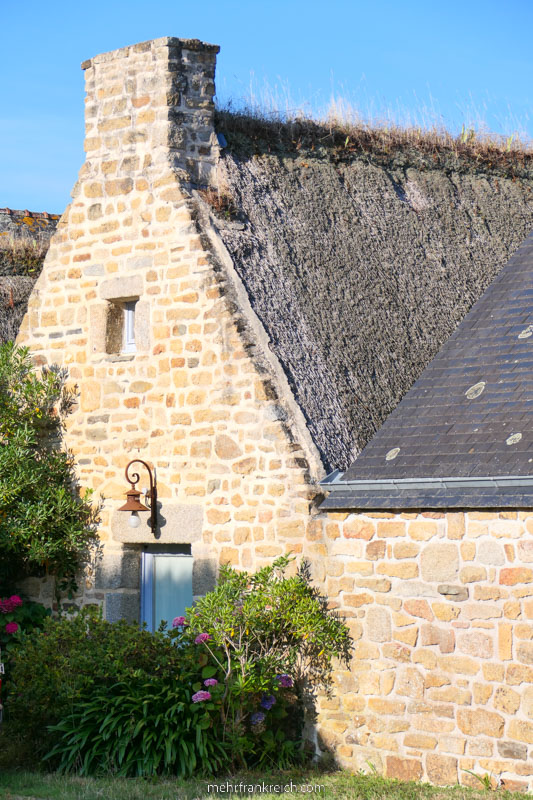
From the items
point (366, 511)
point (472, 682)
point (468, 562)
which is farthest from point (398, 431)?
point (472, 682)

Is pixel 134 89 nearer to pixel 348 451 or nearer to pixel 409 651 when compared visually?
pixel 348 451

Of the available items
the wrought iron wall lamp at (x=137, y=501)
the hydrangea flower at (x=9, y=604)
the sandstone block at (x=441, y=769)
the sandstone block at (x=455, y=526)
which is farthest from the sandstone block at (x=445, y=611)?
the hydrangea flower at (x=9, y=604)

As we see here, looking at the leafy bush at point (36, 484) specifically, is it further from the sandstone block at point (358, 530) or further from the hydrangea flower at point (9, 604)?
the sandstone block at point (358, 530)

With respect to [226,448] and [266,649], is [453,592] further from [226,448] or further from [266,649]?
[226,448]

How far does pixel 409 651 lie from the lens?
24.1ft

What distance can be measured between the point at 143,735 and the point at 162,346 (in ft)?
10.8

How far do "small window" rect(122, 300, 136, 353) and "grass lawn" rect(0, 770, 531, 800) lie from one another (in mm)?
3821

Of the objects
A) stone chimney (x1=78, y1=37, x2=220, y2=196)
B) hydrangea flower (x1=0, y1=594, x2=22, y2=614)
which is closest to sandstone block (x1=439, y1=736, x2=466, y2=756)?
hydrangea flower (x1=0, y1=594, x2=22, y2=614)

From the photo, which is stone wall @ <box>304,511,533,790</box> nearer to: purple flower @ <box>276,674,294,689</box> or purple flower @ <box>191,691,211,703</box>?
purple flower @ <box>276,674,294,689</box>

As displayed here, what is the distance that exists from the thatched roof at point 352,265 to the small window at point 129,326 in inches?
48.8

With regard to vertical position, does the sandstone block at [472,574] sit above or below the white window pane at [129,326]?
below

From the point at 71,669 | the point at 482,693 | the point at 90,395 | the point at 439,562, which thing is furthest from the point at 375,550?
the point at 90,395

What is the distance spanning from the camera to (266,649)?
26.0ft

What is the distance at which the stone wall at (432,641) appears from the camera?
6.79 meters
